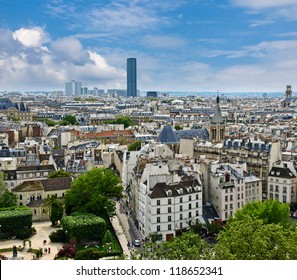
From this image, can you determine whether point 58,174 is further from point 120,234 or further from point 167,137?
point 167,137

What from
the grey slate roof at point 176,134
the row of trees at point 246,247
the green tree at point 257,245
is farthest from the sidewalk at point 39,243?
the grey slate roof at point 176,134

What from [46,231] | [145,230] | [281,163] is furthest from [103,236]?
[281,163]

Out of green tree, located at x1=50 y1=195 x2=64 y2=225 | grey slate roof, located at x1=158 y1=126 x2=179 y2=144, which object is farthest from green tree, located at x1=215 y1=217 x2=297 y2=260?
grey slate roof, located at x1=158 y1=126 x2=179 y2=144

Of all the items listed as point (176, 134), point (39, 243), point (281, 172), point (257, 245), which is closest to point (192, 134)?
point (176, 134)

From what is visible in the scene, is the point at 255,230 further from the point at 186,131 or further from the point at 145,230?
the point at 186,131

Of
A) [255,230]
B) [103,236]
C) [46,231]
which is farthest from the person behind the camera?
[46,231]

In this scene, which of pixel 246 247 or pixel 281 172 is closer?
pixel 246 247

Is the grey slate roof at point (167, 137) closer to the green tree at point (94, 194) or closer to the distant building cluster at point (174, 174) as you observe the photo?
the distant building cluster at point (174, 174)
